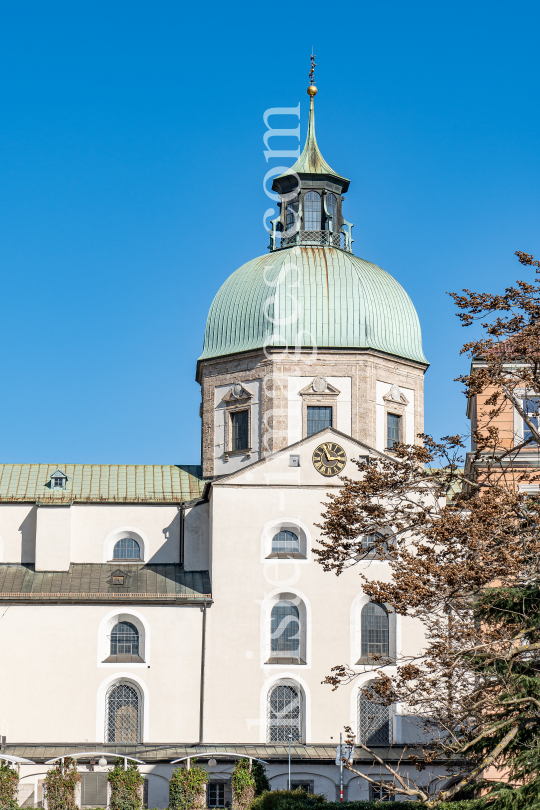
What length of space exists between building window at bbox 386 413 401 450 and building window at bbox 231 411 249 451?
530 centimetres

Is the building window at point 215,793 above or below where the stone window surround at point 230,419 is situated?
below

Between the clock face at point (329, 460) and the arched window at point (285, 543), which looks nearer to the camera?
the arched window at point (285, 543)

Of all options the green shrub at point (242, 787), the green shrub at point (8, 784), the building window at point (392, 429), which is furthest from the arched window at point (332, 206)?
the green shrub at point (8, 784)

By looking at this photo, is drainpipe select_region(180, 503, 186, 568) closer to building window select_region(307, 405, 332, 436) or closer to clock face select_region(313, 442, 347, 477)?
building window select_region(307, 405, 332, 436)

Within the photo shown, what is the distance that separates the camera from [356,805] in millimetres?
29625

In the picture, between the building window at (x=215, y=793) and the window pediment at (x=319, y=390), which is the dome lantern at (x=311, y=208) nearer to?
the window pediment at (x=319, y=390)

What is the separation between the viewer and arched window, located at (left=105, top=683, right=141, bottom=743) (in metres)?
38.8

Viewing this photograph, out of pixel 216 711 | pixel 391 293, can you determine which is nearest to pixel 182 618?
pixel 216 711

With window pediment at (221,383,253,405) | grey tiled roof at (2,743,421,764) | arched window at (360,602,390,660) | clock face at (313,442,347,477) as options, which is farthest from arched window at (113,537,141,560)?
arched window at (360,602,390,660)

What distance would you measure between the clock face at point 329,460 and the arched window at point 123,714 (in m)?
9.83

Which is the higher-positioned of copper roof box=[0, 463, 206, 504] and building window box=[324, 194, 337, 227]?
building window box=[324, 194, 337, 227]

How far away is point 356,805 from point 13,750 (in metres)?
13.0

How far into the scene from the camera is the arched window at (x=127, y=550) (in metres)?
43.7

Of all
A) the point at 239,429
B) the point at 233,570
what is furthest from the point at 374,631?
the point at 239,429
